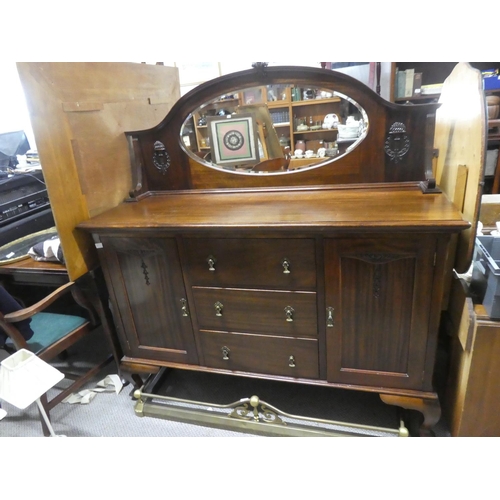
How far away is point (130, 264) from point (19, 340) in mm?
511

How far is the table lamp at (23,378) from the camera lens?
1176 mm

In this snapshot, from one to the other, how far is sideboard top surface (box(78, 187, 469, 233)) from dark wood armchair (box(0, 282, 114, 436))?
36cm

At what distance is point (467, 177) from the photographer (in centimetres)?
105

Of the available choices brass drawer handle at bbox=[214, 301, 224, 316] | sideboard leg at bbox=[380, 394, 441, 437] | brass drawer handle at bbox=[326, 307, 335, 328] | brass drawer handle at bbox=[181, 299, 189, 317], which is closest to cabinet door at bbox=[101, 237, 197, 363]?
brass drawer handle at bbox=[181, 299, 189, 317]

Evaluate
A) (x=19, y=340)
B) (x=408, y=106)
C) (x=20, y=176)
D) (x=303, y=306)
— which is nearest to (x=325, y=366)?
(x=303, y=306)

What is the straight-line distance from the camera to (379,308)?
1.12 m

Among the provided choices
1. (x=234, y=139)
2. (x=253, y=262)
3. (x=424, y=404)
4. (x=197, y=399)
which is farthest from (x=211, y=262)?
(x=424, y=404)

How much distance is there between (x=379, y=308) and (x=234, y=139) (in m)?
0.85

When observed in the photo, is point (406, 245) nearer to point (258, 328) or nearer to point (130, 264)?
point (258, 328)

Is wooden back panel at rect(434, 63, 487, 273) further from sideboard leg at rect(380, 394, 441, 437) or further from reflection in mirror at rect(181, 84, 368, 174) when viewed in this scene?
sideboard leg at rect(380, 394, 441, 437)

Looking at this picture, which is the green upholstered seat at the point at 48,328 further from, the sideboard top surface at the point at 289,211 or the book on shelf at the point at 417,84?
the book on shelf at the point at 417,84

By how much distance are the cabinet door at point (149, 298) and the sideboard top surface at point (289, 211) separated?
0.30 ft

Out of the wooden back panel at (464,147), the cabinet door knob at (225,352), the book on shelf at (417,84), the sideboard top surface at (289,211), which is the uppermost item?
the book on shelf at (417,84)

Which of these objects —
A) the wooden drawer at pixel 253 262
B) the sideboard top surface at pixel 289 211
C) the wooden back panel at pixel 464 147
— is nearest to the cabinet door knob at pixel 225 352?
the wooden drawer at pixel 253 262
